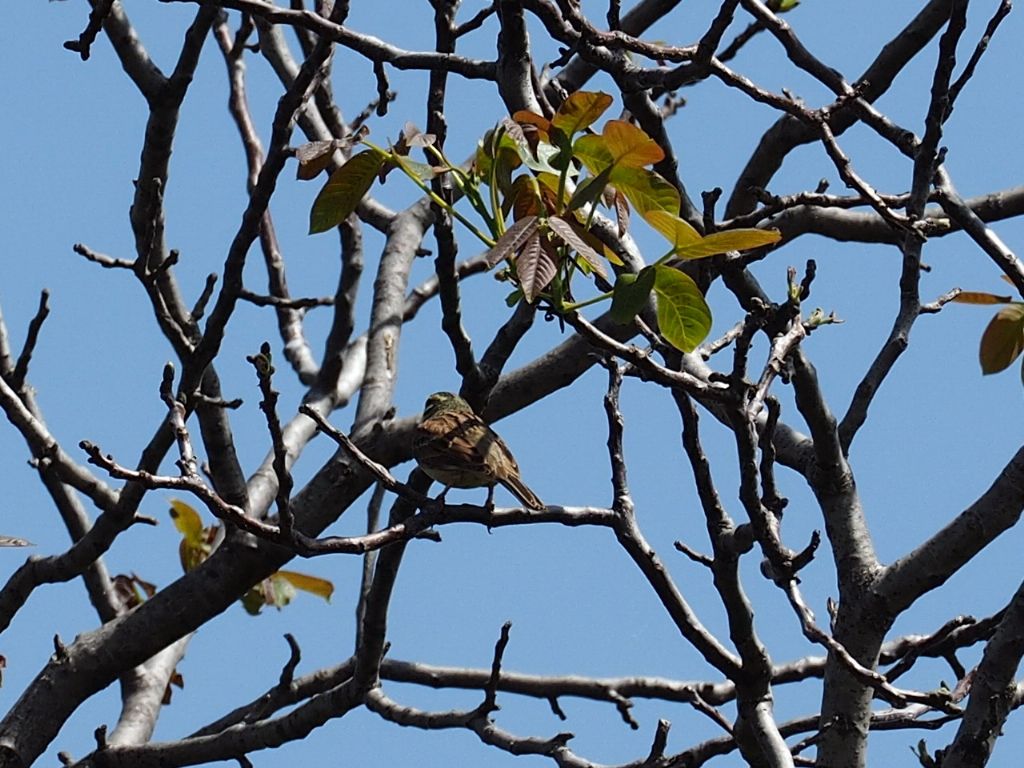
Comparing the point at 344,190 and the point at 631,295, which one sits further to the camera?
the point at 344,190

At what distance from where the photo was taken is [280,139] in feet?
14.6

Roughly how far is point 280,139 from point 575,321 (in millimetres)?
2169

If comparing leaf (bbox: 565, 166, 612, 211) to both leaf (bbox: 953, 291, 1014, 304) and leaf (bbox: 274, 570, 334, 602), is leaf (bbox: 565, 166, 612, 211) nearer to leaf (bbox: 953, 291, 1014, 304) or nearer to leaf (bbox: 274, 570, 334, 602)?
leaf (bbox: 953, 291, 1014, 304)

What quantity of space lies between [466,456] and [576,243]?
1.82m

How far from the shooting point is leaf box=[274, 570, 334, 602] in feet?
17.8

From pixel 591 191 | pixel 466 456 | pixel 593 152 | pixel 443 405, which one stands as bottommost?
pixel 591 191

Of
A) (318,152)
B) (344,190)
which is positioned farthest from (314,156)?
(344,190)

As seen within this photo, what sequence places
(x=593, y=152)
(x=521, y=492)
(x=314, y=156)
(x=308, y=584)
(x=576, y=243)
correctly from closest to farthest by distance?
(x=576, y=243) → (x=593, y=152) → (x=314, y=156) → (x=521, y=492) → (x=308, y=584)

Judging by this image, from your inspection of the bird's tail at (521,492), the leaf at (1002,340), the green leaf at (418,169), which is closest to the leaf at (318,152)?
the green leaf at (418,169)

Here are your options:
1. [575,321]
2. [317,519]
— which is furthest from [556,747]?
[575,321]

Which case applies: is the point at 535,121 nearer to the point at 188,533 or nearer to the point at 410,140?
the point at 410,140

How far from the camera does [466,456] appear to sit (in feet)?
13.3

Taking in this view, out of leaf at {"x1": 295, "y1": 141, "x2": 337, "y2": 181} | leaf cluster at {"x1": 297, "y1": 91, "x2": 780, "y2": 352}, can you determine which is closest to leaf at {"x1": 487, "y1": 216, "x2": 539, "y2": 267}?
leaf cluster at {"x1": 297, "y1": 91, "x2": 780, "y2": 352}

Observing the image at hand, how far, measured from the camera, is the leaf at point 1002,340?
3.24 metres
